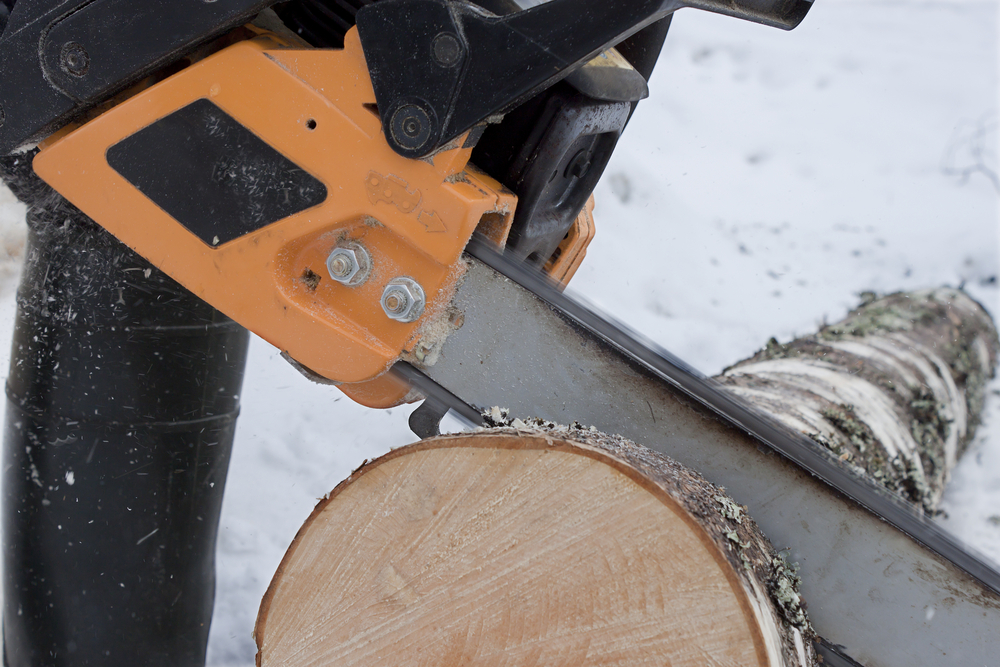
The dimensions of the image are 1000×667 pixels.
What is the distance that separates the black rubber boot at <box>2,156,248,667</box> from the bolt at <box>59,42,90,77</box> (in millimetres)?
380

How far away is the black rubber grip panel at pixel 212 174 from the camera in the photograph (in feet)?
3.69

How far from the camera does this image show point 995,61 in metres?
5.38

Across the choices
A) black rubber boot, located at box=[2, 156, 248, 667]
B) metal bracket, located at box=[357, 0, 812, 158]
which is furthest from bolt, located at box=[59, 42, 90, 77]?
metal bracket, located at box=[357, 0, 812, 158]

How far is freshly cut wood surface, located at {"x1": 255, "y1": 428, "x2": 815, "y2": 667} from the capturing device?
0.86 m

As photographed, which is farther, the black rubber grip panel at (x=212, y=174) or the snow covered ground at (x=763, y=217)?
the snow covered ground at (x=763, y=217)

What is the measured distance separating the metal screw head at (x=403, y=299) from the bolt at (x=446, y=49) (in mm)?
330

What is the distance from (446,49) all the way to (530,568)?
0.74m

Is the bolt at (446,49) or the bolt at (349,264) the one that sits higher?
the bolt at (446,49)

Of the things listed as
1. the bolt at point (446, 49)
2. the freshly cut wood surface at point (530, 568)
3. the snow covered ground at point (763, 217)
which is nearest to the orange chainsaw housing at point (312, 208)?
the bolt at point (446, 49)

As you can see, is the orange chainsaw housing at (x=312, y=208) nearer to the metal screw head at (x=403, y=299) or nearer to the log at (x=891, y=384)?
the metal screw head at (x=403, y=299)

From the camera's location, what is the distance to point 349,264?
1.12 meters

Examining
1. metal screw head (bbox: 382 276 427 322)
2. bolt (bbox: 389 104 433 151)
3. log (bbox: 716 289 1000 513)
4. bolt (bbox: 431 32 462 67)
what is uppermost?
bolt (bbox: 431 32 462 67)

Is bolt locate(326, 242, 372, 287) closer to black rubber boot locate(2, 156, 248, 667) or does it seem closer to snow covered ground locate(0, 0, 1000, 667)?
black rubber boot locate(2, 156, 248, 667)

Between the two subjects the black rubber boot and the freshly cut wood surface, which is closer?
the freshly cut wood surface
